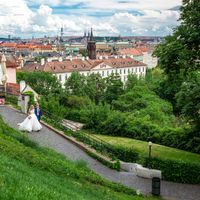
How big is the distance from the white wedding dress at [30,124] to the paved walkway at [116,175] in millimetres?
345

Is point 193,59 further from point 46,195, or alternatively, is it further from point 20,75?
point 20,75

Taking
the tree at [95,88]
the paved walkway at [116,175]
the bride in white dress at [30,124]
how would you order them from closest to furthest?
the paved walkway at [116,175] < the bride in white dress at [30,124] < the tree at [95,88]

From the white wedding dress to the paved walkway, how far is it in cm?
34

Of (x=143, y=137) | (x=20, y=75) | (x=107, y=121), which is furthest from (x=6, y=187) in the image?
(x=20, y=75)

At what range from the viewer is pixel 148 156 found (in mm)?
19578

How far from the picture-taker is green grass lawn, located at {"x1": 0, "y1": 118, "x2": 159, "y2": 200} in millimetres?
8672

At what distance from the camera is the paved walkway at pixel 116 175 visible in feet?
55.9

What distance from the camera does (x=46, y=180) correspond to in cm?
1133

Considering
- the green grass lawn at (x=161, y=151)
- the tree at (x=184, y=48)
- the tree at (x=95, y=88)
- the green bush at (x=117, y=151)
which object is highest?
the tree at (x=184, y=48)

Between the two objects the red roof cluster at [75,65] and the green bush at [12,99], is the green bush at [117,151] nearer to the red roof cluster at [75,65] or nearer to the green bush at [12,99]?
the green bush at [12,99]

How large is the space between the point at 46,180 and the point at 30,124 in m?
11.4

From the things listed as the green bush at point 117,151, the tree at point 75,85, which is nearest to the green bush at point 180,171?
the green bush at point 117,151

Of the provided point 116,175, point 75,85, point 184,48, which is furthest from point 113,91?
point 116,175

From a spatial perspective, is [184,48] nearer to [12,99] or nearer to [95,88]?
[12,99]
